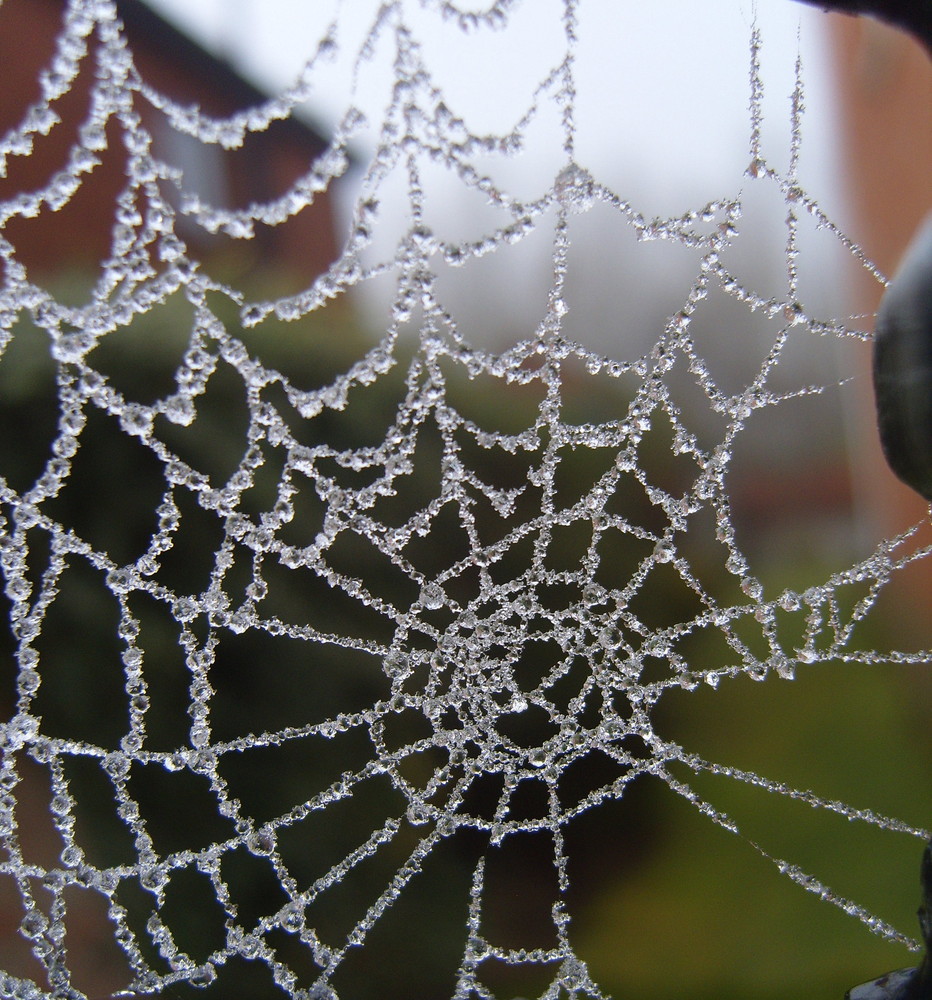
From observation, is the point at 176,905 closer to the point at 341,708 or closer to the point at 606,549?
the point at 341,708

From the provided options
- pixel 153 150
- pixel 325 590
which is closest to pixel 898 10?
pixel 325 590

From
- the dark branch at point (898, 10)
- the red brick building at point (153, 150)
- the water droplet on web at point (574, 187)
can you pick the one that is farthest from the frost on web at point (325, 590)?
the red brick building at point (153, 150)

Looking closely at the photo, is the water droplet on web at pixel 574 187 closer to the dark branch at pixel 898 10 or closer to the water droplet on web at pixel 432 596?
the dark branch at pixel 898 10

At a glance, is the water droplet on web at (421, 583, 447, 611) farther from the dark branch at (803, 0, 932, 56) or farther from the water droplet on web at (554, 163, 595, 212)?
the dark branch at (803, 0, 932, 56)

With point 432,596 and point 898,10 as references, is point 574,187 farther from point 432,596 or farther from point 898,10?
point 432,596

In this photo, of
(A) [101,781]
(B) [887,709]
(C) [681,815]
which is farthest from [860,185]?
(A) [101,781]
